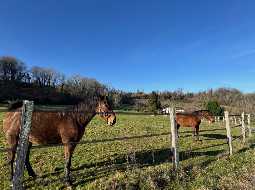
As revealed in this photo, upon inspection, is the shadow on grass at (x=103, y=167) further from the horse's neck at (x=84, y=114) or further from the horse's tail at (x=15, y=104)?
the horse's tail at (x=15, y=104)

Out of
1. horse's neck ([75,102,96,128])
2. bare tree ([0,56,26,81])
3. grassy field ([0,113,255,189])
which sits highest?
bare tree ([0,56,26,81])

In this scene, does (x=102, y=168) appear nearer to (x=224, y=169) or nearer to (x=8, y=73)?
(x=224, y=169)

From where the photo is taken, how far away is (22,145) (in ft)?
17.8

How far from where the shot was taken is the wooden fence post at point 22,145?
5332 millimetres

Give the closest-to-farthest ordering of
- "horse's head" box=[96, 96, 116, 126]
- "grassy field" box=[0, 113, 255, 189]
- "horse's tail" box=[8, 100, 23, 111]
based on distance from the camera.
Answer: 1. "grassy field" box=[0, 113, 255, 189]
2. "horse's tail" box=[8, 100, 23, 111]
3. "horse's head" box=[96, 96, 116, 126]

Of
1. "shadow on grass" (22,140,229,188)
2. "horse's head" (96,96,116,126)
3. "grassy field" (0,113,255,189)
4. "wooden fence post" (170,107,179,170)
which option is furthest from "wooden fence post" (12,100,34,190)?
"wooden fence post" (170,107,179,170)

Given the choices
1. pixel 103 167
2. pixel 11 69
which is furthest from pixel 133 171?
pixel 11 69

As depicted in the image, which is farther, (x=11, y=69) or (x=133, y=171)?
(x=11, y=69)

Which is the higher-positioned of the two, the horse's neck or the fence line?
the horse's neck

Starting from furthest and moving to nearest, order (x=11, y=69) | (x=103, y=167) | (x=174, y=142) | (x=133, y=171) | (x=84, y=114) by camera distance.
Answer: (x=11, y=69) → (x=103, y=167) → (x=174, y=142) → (x=84, y=114) → (x=133, y=171)

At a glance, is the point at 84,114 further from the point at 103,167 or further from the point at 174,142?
the point at 174,142

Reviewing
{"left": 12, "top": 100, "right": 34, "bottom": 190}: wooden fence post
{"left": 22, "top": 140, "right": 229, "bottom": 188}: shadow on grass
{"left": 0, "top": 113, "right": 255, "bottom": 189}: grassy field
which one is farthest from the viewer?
{"left": 22, "top": 140, "right": 229, "bottom": 188}: shadow on grass

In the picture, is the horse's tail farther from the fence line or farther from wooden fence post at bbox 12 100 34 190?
the fence line

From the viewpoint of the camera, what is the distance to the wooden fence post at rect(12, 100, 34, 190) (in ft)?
17.5
